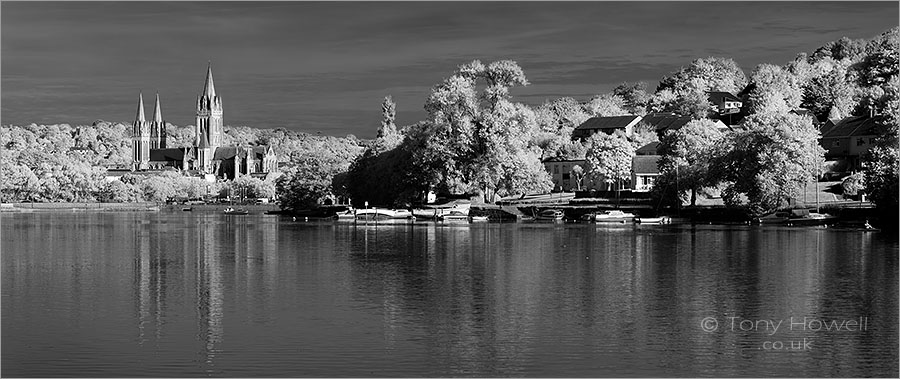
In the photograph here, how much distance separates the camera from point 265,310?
1056 inches

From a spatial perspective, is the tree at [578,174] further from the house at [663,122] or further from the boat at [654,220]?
the boat at [654,220]

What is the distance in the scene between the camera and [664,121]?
403ft

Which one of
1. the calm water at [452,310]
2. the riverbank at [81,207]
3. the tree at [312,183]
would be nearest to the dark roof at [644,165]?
the tree at [312,183]

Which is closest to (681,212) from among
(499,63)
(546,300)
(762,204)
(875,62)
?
(762,204)

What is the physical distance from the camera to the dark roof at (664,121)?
381 ft

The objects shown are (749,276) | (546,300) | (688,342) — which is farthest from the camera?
(749,276)

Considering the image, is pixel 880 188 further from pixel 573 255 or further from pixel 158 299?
pixel 158 299

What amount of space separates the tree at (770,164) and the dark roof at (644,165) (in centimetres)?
2700

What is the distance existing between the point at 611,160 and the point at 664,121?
25.1m

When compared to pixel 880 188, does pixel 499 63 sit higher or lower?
higher

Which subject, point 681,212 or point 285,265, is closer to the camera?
point 285,265

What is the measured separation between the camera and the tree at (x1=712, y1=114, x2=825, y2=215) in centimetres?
6756

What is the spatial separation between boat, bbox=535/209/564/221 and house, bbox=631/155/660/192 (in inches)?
730

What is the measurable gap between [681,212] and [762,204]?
971cm
